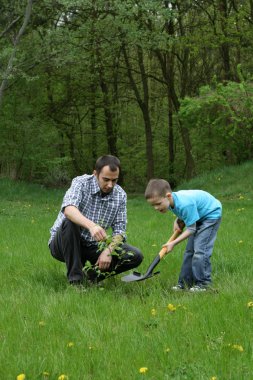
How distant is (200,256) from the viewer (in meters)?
A: 4.84

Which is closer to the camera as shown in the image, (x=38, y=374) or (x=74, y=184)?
(x=38, y=374)

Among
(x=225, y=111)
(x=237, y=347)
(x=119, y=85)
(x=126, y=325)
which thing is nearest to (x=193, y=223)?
(x=126, y=325)

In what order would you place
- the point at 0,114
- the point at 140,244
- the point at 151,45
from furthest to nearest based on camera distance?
the point at 0,114
the point at 151,45
the point at 140,244

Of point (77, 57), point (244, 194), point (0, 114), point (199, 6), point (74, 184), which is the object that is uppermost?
point (199, 6)

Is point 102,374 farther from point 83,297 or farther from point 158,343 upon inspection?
point 83,297

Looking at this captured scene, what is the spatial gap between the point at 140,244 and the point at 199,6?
1700 centimetres

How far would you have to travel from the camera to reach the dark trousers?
4.93 metres

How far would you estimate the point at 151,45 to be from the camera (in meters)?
18.1

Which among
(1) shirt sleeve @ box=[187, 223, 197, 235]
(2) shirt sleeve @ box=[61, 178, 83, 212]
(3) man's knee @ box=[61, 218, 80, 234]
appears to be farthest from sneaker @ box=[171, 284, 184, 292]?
(2) shirt sleeve @ box=[61, 178, 83, 212]

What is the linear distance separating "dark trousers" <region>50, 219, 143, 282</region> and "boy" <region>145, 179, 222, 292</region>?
19.5 inches

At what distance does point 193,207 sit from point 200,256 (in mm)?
483

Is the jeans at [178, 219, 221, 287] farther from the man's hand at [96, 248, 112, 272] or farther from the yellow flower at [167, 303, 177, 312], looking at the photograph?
the yellow flower at [167, 303, 177, 312]

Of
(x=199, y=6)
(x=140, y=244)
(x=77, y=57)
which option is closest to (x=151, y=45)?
(x=77, y=57)

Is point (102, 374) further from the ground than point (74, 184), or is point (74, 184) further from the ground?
point (74, 184)
